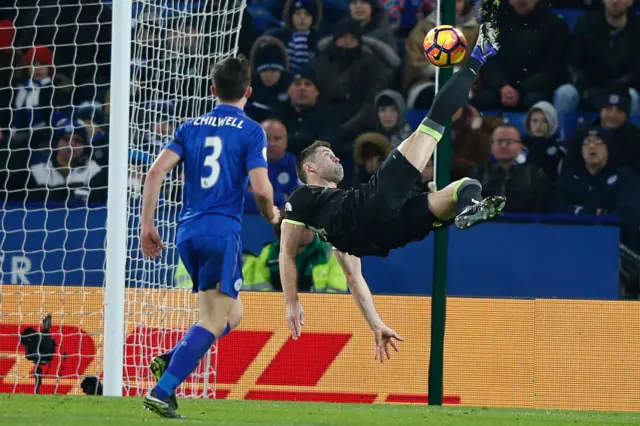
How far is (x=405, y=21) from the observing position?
499 inches

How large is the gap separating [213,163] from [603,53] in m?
6.91

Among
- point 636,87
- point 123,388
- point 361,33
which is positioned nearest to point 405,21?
point 361,33

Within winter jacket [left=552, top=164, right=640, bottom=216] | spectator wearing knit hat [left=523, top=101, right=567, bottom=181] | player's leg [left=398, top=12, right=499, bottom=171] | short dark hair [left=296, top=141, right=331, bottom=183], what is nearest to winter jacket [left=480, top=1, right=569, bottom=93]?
spectator wearing knit hat [left=523, top=101, right=567, bottom=181]

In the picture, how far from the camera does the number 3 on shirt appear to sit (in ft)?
20.0

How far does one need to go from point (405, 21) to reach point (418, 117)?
4.08ft

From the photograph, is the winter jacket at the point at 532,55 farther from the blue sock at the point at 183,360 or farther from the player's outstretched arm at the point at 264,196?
the blue sock at the point at 183,360

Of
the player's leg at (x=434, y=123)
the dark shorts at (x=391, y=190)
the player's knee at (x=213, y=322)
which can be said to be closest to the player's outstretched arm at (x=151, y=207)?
the player's knee at (x=213, y=322)

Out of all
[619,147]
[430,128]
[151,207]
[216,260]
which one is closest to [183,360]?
[216,260]

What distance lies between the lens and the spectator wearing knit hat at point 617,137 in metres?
11.2

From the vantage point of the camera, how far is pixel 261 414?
22.3ft

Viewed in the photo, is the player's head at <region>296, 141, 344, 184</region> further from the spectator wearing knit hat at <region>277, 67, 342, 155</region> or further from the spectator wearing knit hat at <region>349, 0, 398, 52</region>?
the spectator wearing knit hat at <region>349, 0, 398, 52</region>

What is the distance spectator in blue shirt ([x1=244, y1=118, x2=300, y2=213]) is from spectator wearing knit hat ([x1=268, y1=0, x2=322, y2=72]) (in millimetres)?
1114

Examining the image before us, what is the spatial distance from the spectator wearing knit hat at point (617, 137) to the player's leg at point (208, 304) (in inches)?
233

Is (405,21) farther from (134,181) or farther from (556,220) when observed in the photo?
(134,181)
